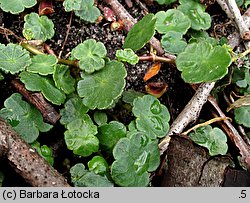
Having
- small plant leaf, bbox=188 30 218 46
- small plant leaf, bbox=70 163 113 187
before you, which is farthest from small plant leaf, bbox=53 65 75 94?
small plant leaf, bbox=188 30 218 46

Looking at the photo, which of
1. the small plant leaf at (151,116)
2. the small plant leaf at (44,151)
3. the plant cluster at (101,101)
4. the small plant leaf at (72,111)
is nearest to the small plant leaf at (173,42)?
the plant cluster at (101,101)

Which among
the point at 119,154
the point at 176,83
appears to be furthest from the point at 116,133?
the point at 176,83

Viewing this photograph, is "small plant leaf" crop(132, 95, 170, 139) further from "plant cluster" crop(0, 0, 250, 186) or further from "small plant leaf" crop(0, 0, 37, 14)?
"small plant leaf" crop(0, 0, 37, 14)

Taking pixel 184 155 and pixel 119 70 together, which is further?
pixel 119 70

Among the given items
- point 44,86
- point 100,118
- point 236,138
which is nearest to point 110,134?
point 100,118

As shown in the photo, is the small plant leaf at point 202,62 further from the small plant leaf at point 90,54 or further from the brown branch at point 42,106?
the brown branch at point 42,106

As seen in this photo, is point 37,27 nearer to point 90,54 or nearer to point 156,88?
point 90,54
